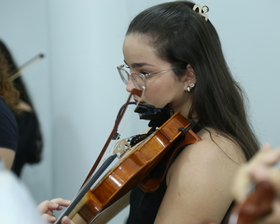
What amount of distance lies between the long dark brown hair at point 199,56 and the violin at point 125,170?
9 cm

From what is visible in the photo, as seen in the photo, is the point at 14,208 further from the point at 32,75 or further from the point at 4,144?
the point at 32,75

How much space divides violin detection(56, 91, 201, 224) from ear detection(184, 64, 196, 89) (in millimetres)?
95

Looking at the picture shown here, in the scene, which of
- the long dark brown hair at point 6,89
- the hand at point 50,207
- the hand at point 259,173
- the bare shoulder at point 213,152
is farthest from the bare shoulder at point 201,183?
the long dark brown hair at point 6,89

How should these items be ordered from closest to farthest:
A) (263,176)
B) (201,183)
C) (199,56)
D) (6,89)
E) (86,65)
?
(263,176) < (201,183) < (199,56) < (6,89) < (86,65)

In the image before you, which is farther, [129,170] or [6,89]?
[6,89]

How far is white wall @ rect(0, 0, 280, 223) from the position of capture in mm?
1350

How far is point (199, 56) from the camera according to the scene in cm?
95

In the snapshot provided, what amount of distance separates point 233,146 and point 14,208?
26.3 inches

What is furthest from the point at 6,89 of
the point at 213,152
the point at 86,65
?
the point at 213,152

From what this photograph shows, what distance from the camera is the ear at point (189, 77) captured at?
96 centimetres

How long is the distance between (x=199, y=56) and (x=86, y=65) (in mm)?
802

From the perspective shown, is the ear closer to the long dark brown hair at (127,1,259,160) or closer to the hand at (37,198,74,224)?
the long dark brown hair at (127,1,259,160)

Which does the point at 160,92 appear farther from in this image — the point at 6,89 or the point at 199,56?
the point at 6,89

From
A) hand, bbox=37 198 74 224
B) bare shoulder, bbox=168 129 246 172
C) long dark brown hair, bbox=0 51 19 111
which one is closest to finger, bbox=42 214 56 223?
hand, bbox=37 198 74 224
